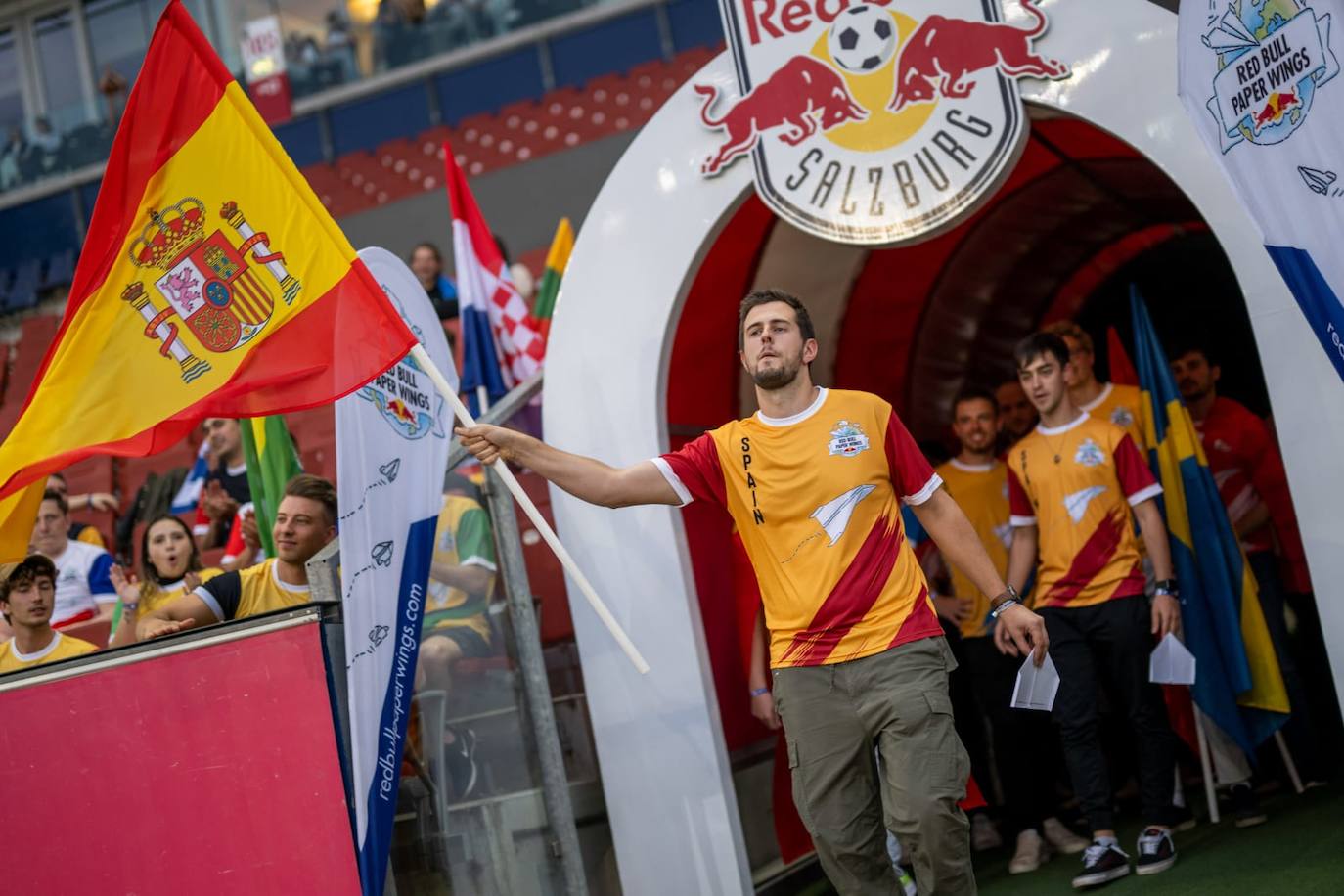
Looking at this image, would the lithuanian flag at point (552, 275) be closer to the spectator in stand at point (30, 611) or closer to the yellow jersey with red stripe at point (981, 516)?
the yellow jersey with red stripe at point (981, 516)

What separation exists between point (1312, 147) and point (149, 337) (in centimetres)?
347

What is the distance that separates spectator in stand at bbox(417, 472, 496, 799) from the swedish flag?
2613 millimetres

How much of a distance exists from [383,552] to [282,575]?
775 mm

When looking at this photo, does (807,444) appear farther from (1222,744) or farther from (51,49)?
(51,49)

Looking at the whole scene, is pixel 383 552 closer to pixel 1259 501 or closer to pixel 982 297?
pixel 1259 501

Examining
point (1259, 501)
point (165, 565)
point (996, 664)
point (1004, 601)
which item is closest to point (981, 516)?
point (996, 664)

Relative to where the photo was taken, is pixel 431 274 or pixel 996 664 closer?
pixel 996 664

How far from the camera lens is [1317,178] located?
3.87 m

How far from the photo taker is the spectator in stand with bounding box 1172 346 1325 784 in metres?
5.62

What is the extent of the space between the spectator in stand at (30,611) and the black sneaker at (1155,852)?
13.0 ft

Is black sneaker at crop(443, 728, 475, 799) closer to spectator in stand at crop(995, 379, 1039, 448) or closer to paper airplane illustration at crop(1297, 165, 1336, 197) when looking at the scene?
paper airplane illustration at crop(1297, 165, 1336, 197)

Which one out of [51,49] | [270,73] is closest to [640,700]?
[270,73]

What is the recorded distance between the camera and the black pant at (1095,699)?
4984mm

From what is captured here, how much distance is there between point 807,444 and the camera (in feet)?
12.8
